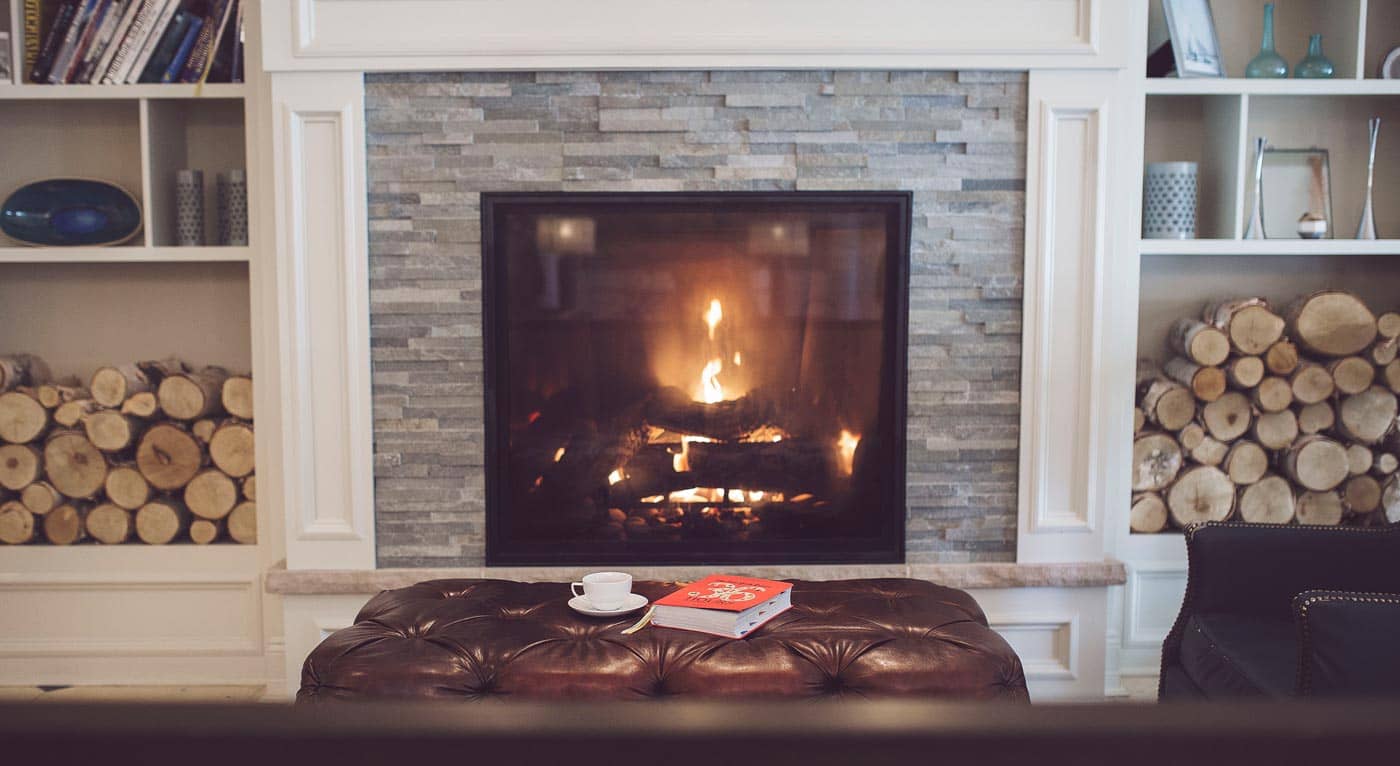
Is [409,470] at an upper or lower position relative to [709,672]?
upper

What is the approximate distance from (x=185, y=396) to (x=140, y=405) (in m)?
0.12

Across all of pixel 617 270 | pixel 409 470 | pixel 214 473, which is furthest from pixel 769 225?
pixel 214 473

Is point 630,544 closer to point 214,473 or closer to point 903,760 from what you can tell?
point 214,473

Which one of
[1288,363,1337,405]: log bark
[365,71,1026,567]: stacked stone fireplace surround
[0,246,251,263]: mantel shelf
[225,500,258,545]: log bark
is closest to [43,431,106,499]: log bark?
[225,500,258,545]: log bark

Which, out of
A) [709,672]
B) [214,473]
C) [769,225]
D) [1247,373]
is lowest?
[709,672]

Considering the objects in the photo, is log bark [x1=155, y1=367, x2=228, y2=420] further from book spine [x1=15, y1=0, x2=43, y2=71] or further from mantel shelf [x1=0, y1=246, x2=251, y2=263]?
book spine [x1=15, y1=0, x2=43, y2=71]

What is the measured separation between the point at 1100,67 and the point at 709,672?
1.78 metres

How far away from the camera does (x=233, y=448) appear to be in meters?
2.75

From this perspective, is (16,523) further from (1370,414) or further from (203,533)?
(1370,414)

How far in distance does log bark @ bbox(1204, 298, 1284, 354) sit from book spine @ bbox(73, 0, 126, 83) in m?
3.10

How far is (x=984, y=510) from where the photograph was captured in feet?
8.48

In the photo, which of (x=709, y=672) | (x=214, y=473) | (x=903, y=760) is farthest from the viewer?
(x=214, y=473)

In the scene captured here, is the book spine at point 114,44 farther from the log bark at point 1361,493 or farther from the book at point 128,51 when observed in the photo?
the log bark at point 1361,493

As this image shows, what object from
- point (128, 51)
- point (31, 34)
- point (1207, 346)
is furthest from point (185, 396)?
point (1207, 346)
